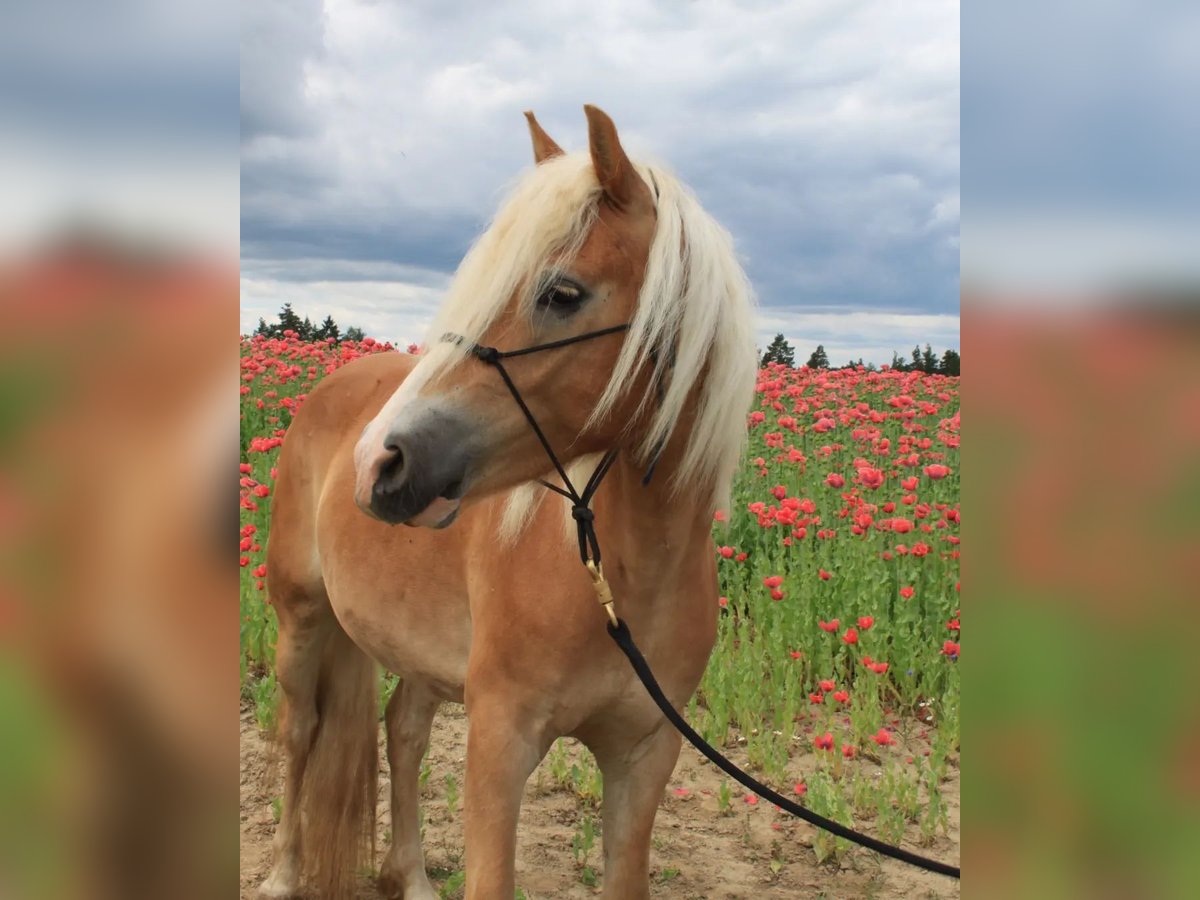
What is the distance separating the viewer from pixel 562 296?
1.91m

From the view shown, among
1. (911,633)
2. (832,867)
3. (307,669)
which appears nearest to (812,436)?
(911,633)

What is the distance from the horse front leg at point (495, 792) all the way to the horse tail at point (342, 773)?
1.39m

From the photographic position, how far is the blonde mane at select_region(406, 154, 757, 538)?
1895 mm

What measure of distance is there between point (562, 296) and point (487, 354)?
19cm

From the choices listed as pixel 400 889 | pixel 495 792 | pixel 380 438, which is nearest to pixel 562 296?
pixel 380 438

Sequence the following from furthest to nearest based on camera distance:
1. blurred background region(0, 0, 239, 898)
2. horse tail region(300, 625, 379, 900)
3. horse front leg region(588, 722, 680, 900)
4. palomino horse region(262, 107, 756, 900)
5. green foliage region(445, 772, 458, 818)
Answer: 1. green foliage region(445, 772, 458, 818)
2. horse tail region(300, 625, 379, 900)
3. horse front leg region(588, 722, 680, 900)
4. palomino horse region(262, 107, 756, 900)
5. blurred background region(0, 0, 239, 898)

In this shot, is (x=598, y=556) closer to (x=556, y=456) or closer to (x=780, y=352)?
(x=556, y=456)

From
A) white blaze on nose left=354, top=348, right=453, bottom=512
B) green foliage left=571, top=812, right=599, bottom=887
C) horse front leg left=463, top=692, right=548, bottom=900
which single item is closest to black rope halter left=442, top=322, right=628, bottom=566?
white blaze on nose left=354, top=348, right=453, bottom=512

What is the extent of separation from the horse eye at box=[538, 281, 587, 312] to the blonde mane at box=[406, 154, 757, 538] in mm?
34

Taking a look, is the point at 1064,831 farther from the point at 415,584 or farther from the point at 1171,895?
the point at 415,584

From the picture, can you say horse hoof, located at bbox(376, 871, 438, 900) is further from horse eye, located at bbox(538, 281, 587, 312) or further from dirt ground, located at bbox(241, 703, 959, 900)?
horse eye, located at bbox(538, 281, 587, 312)

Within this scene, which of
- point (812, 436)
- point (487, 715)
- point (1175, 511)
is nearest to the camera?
point (1175, 511)

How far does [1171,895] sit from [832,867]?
132 inches

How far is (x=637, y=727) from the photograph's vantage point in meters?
2.42
